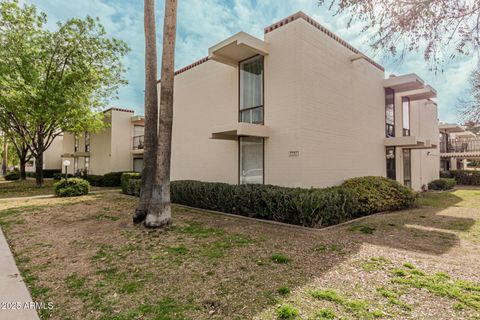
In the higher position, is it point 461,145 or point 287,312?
point 461,145

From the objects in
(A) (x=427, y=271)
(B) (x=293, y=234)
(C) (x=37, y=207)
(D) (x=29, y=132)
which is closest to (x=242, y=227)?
(B) (x=293, y=234)

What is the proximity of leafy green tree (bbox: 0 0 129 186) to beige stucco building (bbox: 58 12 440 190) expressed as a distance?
6734 mm

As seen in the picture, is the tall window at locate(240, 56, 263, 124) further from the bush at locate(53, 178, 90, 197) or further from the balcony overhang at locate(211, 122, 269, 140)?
the bush at locate(53, 178, 90, 197)

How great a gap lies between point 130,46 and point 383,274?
66.1 feet

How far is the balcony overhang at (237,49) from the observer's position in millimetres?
9156

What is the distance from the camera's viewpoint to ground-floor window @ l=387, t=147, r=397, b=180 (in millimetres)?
14062

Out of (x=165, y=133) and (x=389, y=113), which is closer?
(x=165, y=133)

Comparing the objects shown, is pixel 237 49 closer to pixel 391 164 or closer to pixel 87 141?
pixel 391 164

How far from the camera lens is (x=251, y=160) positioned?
34.6ft

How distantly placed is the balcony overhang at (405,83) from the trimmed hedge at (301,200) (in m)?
6.00

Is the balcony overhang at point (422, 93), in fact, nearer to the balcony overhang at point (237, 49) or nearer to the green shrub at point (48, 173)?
the balcony overhang at point (237, 49)

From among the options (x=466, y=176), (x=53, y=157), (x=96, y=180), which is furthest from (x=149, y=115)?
(x=53, y=157)

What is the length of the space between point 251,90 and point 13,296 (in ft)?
30.9

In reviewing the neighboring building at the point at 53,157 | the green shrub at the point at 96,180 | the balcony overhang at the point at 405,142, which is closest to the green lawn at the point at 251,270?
the balcony overhang at the point at 405,142
